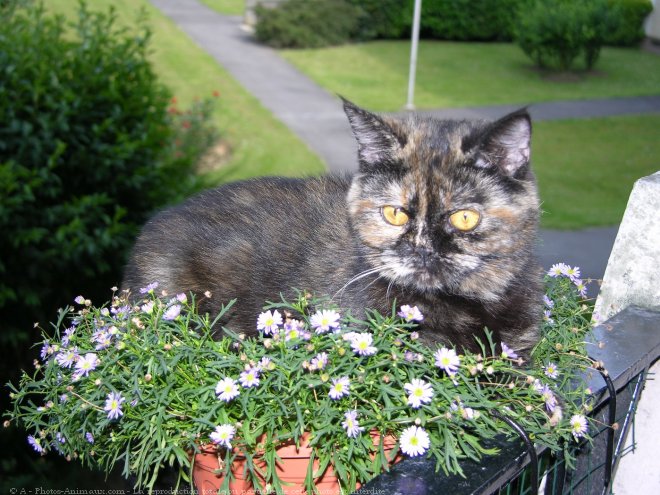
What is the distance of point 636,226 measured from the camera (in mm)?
2680

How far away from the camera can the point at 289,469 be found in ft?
6.51

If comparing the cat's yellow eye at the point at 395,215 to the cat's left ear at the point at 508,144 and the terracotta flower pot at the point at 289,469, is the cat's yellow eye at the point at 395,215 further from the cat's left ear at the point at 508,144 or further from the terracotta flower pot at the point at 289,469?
the terracotta flower pot at the point at 289,469

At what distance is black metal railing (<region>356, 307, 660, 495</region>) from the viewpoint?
1.74 metres

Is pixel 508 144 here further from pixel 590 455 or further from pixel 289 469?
pixel 289 469

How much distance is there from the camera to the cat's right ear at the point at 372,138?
92.6 inches

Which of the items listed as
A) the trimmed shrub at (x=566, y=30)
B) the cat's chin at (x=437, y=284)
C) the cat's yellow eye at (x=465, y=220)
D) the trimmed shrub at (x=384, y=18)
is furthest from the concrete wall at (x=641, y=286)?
the trimmed shrub at (x=384, y=18)

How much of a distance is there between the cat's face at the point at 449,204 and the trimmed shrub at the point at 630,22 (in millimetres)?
19015

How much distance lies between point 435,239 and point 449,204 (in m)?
0.11

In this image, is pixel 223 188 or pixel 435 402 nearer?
pixel 435 402

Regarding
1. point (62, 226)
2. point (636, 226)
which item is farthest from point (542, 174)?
point (636, 226)

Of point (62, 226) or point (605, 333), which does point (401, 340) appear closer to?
point (605, 333)

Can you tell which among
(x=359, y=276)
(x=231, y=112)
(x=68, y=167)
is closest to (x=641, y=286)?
(x=359, y=276)

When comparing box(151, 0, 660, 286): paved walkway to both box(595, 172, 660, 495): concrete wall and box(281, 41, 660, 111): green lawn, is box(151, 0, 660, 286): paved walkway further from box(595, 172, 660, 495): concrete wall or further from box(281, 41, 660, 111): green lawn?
box(595, 172, 660, 495): concrete wall

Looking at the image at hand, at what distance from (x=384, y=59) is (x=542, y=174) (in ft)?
27.0
